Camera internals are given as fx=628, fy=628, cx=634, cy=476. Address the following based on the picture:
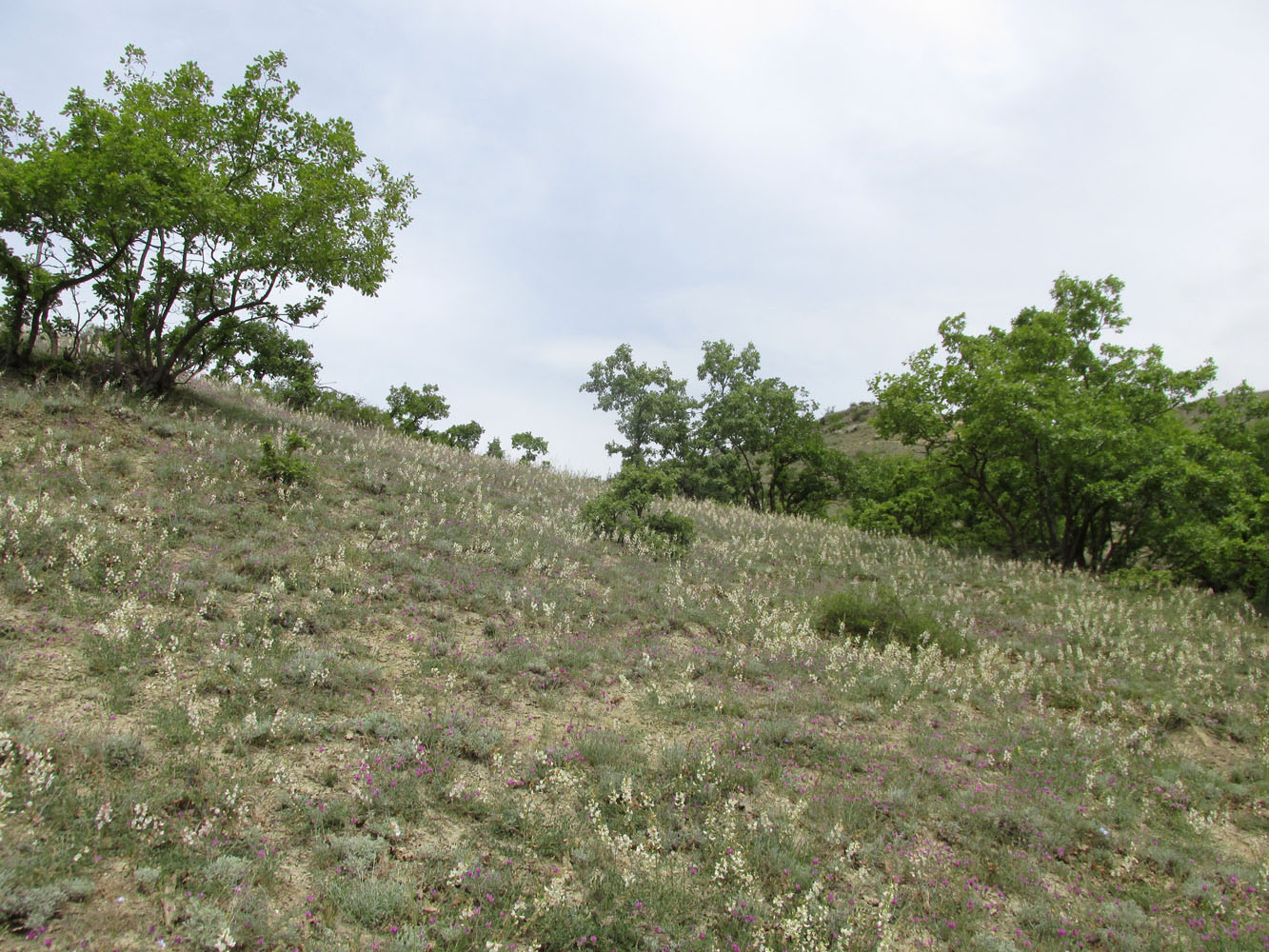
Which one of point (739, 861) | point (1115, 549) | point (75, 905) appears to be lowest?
point (75, 905)

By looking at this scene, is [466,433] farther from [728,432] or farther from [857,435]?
[857,435]

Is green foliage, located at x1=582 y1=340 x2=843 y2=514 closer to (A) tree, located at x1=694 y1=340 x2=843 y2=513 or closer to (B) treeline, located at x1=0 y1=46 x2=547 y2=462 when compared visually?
(A) tree, located at x1=694 y1=340 x2=843 y2=513

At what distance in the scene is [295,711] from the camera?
599cm

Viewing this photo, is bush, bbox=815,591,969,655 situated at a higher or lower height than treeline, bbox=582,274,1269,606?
lower

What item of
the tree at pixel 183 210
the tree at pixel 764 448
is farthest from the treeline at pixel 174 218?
the tree at pixel 764 448

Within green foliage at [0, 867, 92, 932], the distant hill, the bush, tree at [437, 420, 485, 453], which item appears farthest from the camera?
the distant hill

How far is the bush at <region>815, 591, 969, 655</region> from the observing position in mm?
10461

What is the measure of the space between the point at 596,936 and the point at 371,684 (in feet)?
12.5

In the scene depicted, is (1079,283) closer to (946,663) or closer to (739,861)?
(946,663)

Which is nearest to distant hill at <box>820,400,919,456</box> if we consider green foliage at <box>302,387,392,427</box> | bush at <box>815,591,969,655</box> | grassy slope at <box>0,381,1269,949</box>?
green foliage at <box>302,387,392,427</box>

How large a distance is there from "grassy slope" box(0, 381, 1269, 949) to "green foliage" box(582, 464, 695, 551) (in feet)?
6.98

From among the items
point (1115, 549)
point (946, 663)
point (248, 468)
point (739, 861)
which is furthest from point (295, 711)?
point (1115, 549)

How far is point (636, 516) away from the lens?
14.7 meters

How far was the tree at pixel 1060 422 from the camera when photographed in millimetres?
15922
